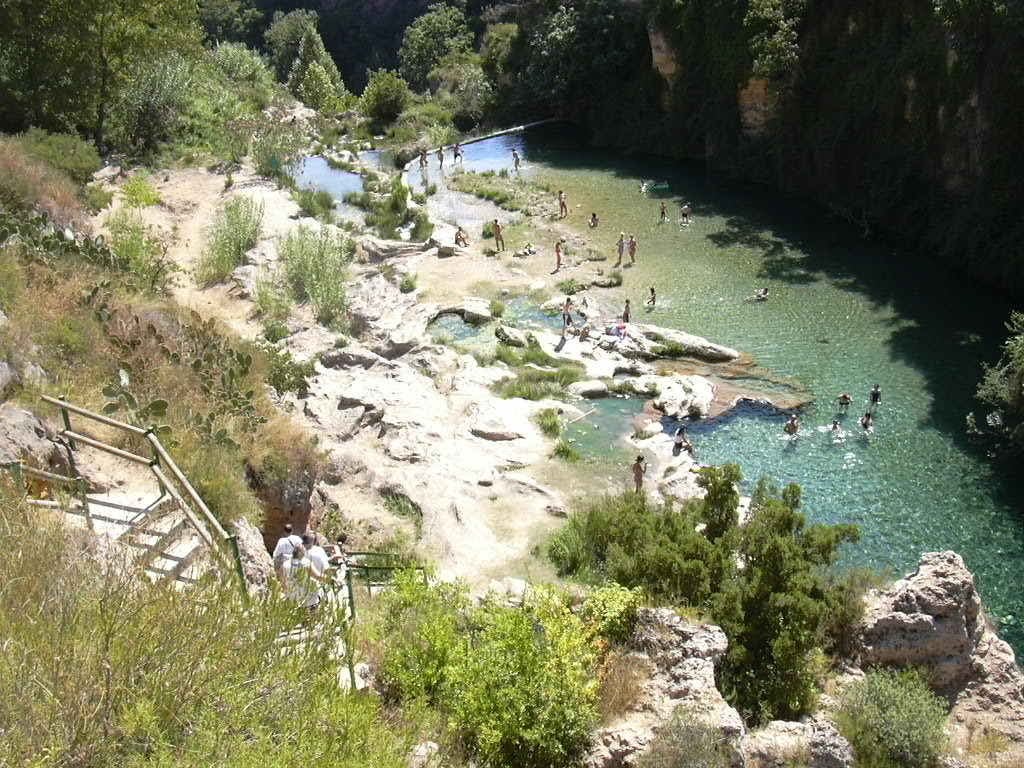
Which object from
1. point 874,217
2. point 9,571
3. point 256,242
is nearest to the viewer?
point 9,571

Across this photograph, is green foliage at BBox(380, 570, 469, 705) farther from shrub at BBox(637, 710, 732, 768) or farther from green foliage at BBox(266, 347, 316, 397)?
green foliage at BBox(266, 347, 316, 397)

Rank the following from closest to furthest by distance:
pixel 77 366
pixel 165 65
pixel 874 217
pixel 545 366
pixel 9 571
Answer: pixel 9 571 → pixel 77 366 → pixel 545 366 → pixel 874 217 → pixel 165 65

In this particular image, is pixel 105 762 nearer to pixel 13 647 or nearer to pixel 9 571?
pixel 13 647

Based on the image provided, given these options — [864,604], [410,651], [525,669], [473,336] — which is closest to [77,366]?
[410,651]

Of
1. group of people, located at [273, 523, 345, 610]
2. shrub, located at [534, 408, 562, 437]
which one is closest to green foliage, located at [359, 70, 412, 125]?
shrub, located at [534, 408, 562, 437]

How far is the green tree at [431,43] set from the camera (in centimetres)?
5993

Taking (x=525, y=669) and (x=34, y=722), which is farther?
(x=525, y=669)

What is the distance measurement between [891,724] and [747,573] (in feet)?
8.50

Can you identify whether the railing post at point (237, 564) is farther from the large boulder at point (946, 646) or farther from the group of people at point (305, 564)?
the large boulder at point (946, 646)

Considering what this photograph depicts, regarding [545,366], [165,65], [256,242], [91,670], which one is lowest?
[545,366]

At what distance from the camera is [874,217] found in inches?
1331

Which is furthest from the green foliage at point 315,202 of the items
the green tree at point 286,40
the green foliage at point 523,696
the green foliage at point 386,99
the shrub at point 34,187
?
the green tree at point 286,40

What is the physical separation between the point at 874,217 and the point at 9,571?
32.6m

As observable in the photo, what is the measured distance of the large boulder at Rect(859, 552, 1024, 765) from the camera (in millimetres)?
12805
